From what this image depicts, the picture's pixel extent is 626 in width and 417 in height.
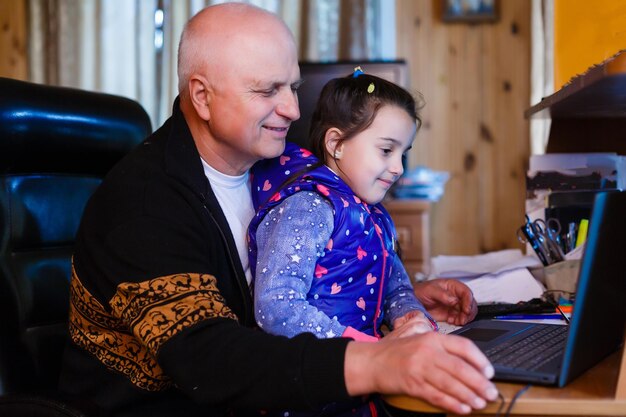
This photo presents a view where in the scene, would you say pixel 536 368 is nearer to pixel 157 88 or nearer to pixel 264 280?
pixel 264 280

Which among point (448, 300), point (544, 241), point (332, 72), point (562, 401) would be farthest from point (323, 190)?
point (332, 72)

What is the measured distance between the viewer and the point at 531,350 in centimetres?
95

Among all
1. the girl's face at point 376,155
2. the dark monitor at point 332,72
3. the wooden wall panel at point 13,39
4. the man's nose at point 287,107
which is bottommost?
the girl's face at point 376,155

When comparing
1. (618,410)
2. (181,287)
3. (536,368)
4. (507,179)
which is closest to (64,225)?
(181,287)

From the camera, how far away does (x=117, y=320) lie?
3.75 feet

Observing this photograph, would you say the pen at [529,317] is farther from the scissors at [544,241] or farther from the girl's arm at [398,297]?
the scissors at [544,241]

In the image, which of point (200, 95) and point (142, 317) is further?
point (200, 95)

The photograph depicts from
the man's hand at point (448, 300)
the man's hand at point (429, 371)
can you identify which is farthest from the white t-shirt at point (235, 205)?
the man's hand at point (429, 371)

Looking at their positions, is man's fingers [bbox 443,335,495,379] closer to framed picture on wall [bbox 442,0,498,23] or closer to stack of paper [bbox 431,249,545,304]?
stack of paper [bbox 431,249,545,304]

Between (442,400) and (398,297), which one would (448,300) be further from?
(442,400)

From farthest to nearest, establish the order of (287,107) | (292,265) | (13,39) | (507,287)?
(13,39)
(507,287)
(287,107)
(292,265)

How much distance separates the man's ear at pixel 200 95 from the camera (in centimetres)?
125

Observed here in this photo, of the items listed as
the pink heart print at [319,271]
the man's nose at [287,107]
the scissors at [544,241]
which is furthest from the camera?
the scissors at [544,241]

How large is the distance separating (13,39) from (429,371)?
11.4 ft
